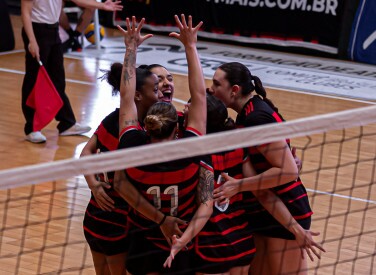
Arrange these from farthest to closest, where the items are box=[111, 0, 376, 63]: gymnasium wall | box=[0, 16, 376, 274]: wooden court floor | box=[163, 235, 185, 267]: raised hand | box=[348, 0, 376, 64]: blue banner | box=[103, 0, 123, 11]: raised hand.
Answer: box=[111, 0, 376, 63]: gymnasium wall → box=[348, 0, 376, 64]: blue banner → box=[103, 0, 123, 11]: raised hand → box=[0, 16, 376, 274]: wooden court floor → box=[163, 235, 185, 267]: raised hand

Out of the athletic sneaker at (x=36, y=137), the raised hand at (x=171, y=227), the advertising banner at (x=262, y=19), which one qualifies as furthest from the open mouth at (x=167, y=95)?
the advertising banner at (x=262, y=19)

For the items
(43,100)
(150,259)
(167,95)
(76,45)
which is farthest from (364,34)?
(150,259)

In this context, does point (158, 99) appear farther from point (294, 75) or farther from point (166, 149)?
point (294, 75)

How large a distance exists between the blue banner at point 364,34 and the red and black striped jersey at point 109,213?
9248mm

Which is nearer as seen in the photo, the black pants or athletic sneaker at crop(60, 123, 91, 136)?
the black pants

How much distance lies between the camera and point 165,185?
386cm

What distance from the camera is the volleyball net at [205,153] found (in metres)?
3.56

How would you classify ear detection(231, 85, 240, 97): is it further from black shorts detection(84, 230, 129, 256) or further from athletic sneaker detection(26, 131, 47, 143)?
athletic sneaker detection(26, 131, 47, 143)

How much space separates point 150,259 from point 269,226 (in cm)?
74

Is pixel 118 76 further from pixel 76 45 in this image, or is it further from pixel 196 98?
pixel 76 45

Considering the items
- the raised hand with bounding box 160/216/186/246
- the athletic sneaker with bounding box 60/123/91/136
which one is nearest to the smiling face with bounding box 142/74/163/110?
the raised hand with bounding box 160/216/186/246

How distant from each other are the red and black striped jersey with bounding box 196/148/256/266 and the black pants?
4765mm

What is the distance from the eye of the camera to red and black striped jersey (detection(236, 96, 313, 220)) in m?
4.29

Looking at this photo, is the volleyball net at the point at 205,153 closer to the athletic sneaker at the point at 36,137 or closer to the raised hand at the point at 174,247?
the raised hand at the point at 174,247
